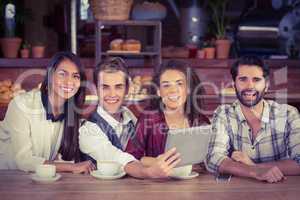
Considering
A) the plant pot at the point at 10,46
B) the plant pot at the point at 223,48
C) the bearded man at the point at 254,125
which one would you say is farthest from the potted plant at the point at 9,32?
the bearded man at the point at 254,125

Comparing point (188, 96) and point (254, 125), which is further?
point (254, 125)

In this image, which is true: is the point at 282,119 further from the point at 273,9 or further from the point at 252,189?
the point at 273,9

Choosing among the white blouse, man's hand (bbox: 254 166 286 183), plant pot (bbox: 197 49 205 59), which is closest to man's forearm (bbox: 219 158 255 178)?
man's hand (bbox: 254 166 286 183)

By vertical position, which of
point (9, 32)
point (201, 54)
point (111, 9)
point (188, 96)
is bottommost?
point (188, 96)

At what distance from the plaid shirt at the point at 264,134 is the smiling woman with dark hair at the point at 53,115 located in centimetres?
74

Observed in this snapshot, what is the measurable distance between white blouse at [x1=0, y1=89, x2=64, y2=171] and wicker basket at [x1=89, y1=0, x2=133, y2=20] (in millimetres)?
1956

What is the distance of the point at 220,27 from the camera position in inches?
221

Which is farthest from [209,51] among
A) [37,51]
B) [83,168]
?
[83,168]

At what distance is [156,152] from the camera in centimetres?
274

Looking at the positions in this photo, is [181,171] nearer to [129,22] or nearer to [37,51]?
[129,22]

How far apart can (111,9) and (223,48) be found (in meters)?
1.27

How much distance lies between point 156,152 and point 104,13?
232 cm

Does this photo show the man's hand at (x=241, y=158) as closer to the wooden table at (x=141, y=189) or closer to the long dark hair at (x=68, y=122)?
the wooden table at (x=141, y=189)

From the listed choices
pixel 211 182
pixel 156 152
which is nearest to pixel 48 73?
pixel 156 152
